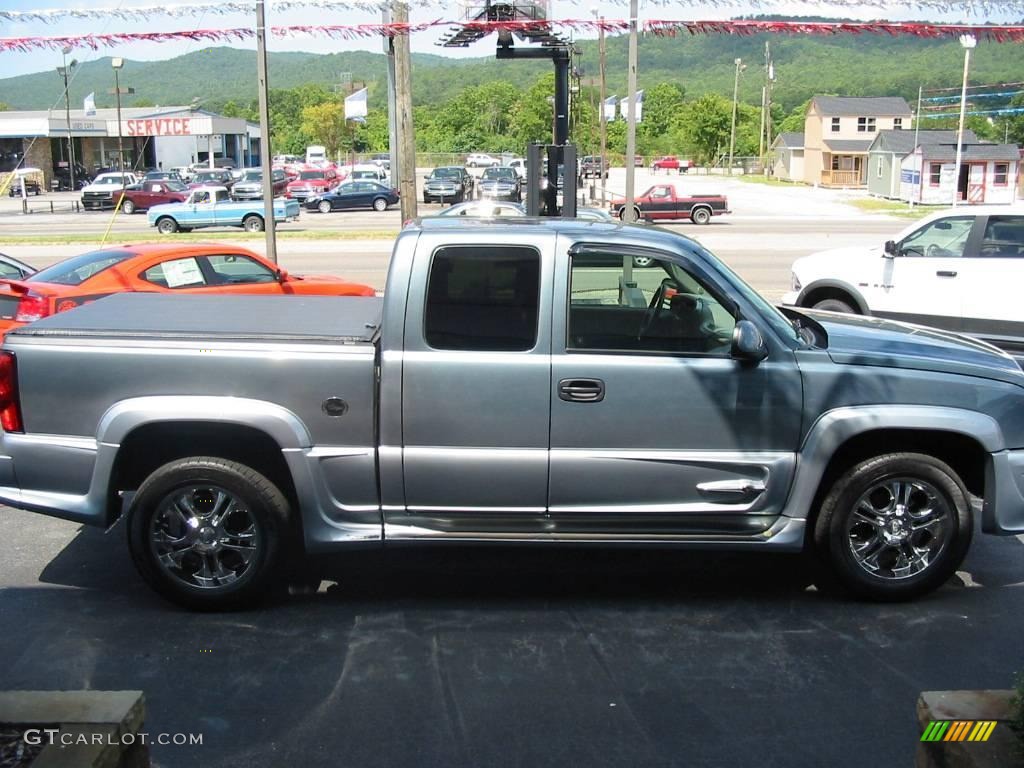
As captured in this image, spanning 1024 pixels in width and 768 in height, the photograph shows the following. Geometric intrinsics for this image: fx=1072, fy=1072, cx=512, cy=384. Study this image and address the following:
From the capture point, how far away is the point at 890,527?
213 inches

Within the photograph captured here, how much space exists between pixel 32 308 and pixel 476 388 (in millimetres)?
7653

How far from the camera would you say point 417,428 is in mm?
5168

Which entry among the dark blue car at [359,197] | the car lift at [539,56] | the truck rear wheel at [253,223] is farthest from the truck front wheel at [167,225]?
the car lift at [539,56]

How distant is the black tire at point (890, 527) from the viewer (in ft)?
17.5

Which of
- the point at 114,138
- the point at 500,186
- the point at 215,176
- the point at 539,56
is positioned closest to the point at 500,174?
the point at 500,186

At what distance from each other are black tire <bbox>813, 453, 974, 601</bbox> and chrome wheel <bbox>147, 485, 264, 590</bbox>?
2864 millimetres

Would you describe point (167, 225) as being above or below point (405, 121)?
below

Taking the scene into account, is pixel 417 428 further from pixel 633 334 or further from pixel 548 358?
pixel 633 334

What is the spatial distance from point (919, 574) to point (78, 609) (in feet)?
14.0

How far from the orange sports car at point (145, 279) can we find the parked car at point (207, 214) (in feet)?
79.4

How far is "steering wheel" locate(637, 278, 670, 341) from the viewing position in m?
5.34

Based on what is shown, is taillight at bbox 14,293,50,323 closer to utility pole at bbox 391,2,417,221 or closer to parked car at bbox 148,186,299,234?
utility pole at bbox 391,2,417,221

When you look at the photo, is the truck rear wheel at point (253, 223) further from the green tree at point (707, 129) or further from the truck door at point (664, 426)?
the green tree at point (707, 129)

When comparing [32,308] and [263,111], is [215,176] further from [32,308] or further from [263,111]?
[32,308]
